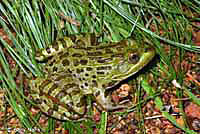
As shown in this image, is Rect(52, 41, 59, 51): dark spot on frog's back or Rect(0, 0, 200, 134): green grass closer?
Rect(0, 0, 200, 134): green grass

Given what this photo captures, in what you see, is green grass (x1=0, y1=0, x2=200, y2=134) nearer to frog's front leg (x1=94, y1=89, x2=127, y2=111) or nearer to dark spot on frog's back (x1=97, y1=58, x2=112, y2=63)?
frog's front leg (x1=94, y1=89, x2=127, y2=111)

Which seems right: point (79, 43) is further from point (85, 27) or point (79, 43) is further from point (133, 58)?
point (133, 58)

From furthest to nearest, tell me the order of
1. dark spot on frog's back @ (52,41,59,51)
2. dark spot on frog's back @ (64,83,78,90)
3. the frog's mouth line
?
dark spot on frog's back @ (52,41,59,51)
dark spot on frog's back @ (64,83,78,90)
the frog's mouth line

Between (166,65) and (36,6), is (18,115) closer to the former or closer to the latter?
(36,6)

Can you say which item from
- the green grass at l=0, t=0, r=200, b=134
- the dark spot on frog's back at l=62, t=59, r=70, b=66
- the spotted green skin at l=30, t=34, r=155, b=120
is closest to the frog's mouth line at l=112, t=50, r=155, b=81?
the spotted green skin at l=30, t=34, r=155, b=120

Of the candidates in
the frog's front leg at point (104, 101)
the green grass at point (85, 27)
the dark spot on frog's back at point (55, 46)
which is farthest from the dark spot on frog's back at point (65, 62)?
the frog's front leg at point (104, 101)

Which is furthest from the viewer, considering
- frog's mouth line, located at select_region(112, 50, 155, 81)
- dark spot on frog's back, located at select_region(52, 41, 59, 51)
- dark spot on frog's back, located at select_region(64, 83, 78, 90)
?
dark spot on frog's back, located at select_region(52, 41, 59, 51)

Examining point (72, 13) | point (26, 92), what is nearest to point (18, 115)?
point (26, 92)
